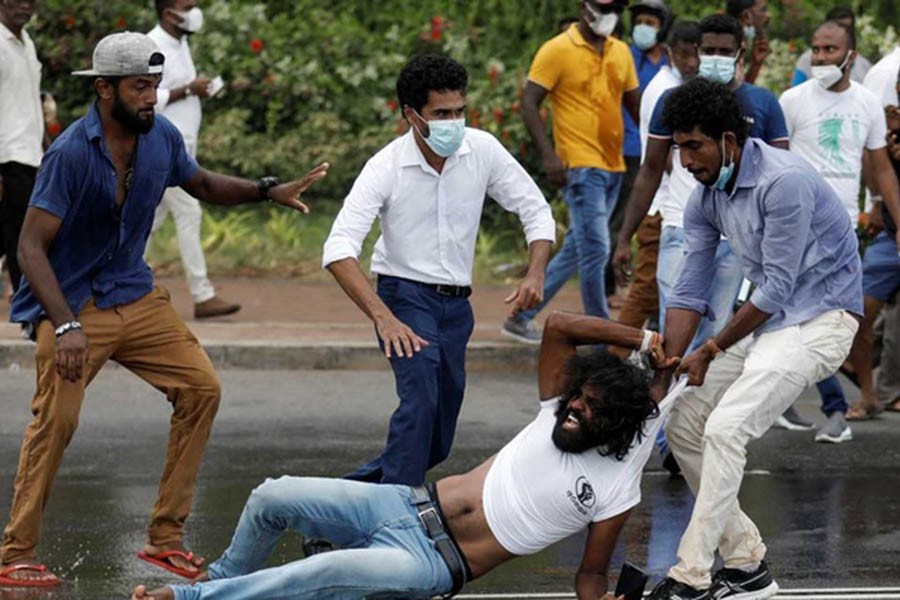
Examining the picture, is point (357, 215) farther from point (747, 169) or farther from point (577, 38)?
point (577, 38)

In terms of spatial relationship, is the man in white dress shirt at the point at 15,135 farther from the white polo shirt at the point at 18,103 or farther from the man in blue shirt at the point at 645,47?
the man in blue shirt at the point at 645,47

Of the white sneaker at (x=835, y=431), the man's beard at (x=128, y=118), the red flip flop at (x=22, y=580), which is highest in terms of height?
the man's beard at (x=128, y=118)

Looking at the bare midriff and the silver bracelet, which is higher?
the silver bracelet

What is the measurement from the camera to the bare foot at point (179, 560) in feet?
23.6

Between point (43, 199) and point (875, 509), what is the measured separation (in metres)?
3.66

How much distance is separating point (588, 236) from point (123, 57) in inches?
172

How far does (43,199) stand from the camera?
6.94 m

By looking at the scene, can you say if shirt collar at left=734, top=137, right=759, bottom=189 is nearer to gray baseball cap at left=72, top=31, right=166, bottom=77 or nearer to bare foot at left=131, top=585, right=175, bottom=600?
gray baseball cap at left=72, top=31, right=166, bottom=77

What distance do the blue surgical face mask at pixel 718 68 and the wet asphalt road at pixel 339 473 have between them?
69.6 inches

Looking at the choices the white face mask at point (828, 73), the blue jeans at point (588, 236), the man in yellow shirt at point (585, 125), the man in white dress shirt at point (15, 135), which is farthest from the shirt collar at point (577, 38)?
the man in white dress shirt at point (15, 135)

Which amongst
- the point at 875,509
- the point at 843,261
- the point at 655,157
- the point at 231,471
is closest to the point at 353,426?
the point at 231,471

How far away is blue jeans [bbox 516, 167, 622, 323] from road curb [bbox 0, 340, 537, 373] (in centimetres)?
60

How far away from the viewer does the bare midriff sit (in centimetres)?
622

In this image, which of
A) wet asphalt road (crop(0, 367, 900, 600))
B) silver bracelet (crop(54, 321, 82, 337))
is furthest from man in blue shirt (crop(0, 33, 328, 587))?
wet asphalt road (crop(0, 367, 900, 600))
